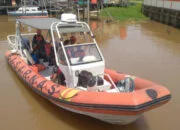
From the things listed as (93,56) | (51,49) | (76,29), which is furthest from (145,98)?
(51,49)

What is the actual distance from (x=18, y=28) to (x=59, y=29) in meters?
2.82

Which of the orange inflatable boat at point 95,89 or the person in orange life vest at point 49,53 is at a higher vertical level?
the person in orange life vest at point 49,53

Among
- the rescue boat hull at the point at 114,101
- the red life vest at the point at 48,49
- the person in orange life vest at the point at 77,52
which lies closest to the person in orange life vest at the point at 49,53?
the red life vest at the point at 48,49

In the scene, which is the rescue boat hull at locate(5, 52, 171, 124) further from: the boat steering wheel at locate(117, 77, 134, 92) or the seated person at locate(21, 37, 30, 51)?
the seated person at locate(21, 37, 30, 51)

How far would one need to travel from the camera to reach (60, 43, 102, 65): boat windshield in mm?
5969

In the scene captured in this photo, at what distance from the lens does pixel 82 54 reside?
611 cm

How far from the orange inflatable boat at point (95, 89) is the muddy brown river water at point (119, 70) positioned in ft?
1.59

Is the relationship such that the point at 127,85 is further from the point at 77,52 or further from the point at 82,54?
the point at 77,52

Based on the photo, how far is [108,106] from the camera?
15.4 ft

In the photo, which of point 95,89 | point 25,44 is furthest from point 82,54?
point 25,44

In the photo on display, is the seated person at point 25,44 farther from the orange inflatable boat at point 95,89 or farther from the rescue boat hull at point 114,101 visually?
the rescue boat hull at point 114,101

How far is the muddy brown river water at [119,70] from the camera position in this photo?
5695mm

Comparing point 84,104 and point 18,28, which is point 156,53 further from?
point 84,104

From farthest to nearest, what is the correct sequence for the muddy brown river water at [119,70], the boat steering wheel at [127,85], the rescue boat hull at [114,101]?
the muddy brown river water at [119,70], the boat steering wheel at [127,85], the rescue boat hull at [114,101]
